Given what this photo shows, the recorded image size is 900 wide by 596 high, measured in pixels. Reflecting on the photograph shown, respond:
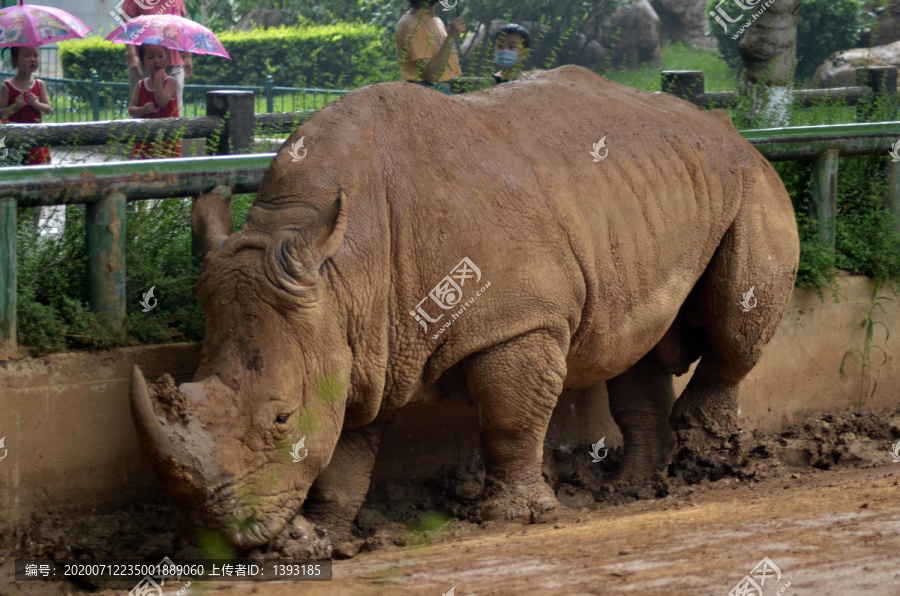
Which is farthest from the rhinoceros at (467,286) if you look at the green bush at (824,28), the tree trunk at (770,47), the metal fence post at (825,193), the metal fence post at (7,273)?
the green bush at (824,28)

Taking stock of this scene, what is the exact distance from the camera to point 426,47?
27.1ft

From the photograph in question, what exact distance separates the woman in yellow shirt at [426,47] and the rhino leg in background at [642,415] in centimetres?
276

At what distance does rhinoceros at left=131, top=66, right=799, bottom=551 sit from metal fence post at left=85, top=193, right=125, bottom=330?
50 centimetres

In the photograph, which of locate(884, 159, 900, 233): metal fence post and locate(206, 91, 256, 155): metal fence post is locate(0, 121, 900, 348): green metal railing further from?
locate(884, 159, 900, 233): metal fence post

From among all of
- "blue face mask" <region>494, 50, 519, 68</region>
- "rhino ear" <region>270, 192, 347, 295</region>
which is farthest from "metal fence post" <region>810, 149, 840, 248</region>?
"rhino ear" <region>270, 192, 347, 295</region>

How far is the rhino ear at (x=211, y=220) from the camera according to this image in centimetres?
442

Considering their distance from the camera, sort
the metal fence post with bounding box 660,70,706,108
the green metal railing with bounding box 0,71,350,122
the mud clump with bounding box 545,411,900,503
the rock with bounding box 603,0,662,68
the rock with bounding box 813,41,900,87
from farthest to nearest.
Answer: the rock with bounding box 603,0,662,68, the rock with bounding box 813,41,900,87, the green metal railing with bounding box 0,71,350,122, the metal fence post with bounding box 660,70,706,108, the mud clump with bounding box 545,411,900,503

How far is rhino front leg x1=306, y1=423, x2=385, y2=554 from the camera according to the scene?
4.83 m

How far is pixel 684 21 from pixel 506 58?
21232 mm

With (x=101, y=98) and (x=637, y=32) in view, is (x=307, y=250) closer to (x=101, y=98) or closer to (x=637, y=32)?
(x=101, y=98)

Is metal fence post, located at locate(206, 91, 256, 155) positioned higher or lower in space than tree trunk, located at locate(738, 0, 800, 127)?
lower

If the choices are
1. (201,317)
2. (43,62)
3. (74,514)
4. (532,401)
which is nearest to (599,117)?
(532,401)

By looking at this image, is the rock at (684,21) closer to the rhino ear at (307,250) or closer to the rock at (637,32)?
the rock at (637,32)

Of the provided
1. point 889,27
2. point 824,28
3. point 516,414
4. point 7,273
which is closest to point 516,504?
point 516,414
